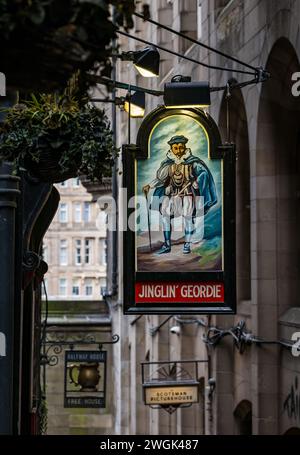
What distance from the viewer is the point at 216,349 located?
2014 cm

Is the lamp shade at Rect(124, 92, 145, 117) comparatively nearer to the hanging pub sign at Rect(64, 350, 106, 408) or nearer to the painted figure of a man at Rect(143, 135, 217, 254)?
the painted figure of a man at Rect(143, 135, 217, 254)

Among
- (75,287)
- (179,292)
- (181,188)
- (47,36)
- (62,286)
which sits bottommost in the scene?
(179,292)

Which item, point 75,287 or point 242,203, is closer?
point 242,203

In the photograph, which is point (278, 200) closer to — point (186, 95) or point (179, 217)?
point (186, 95)

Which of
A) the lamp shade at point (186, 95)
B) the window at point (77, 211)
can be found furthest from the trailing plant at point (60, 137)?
the window at point (77, 211)

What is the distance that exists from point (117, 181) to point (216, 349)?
772 inches

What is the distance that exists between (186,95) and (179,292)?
79.8 inches

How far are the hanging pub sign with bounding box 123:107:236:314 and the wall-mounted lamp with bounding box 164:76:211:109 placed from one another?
8 centimetres

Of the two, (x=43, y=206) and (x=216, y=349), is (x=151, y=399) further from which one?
(x=43, y=206)

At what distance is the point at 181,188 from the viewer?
1217cm

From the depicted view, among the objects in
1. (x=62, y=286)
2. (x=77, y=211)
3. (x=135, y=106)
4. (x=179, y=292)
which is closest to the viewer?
(x=179, y=292)

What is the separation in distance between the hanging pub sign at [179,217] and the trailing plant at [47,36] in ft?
24.2

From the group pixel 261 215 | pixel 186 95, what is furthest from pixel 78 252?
pixel 186 95
